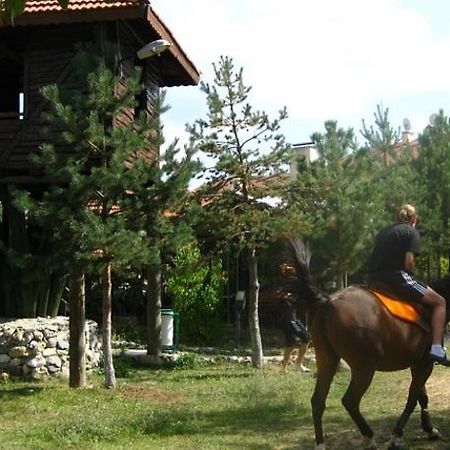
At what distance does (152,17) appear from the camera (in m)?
13.2

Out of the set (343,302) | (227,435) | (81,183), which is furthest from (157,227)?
(343,302)

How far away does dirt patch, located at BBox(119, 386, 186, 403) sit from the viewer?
438 inches

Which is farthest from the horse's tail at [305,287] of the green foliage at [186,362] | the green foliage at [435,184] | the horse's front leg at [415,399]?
the green foliage at [435,184]

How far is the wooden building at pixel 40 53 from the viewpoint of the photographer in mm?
12562

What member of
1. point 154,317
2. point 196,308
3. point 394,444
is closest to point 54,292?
point 154,317

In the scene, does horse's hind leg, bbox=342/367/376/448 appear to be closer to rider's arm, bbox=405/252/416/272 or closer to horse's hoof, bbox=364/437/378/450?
horse's hoof, bbox=364/437/378/450

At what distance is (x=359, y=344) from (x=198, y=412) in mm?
3434

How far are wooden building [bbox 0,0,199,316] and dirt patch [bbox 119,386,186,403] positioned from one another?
12.4ft

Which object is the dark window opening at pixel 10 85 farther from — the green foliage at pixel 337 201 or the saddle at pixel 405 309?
the saddle at pixel 405 309

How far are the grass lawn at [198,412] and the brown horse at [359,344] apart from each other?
1.72 ft

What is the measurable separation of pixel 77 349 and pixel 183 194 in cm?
311

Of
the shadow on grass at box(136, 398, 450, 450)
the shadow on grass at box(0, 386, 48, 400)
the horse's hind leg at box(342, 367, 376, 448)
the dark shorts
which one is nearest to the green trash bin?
the shadow on grass at box(0, 386, 48, 400)

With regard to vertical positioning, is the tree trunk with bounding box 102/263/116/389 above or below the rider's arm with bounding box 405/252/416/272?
below

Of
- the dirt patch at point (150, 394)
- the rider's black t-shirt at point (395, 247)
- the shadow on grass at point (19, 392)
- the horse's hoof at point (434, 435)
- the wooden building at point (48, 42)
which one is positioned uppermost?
the wooden building at point (48, 42)
